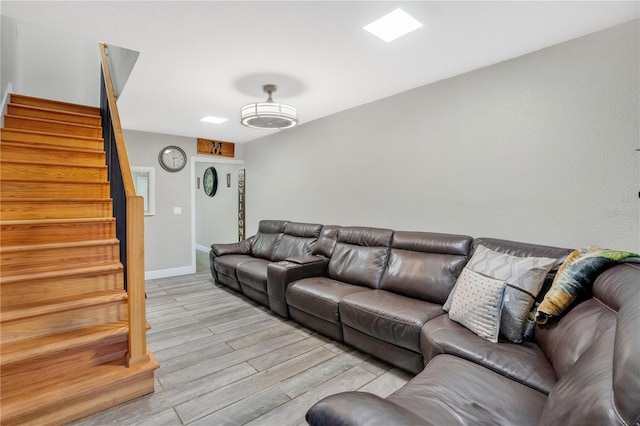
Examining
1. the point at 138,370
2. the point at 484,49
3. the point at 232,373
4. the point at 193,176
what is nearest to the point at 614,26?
the point at 484,49

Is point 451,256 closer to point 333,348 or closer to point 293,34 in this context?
point 333,348

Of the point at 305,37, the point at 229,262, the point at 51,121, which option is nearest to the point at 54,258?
the point at 51,121

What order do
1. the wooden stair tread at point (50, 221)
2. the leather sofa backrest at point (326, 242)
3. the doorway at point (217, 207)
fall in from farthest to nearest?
the doorway at point (217, 207) → the leather sofa backrest at point (326, 242) → the wooden stair tread at point (50, 221)

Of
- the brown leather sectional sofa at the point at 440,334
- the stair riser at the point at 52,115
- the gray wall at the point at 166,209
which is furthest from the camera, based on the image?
the gray wall at the point at 166,209

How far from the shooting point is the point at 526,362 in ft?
4.91

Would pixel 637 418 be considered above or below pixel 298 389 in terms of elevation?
above

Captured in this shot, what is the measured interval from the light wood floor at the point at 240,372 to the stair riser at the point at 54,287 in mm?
725

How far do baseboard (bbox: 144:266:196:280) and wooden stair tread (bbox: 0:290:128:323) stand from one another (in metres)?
2.92

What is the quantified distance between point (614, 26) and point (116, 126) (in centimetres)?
363

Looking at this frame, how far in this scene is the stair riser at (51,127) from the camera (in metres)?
3.17

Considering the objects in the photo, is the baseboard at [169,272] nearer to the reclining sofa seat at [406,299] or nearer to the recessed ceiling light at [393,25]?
the reclining sofa seat at [406,299]

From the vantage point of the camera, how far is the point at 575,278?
1569 millimetres

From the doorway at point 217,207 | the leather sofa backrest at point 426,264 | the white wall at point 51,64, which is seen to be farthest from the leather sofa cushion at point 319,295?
the white wall at point 51,64

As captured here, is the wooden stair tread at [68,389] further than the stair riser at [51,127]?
No
